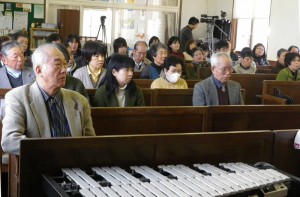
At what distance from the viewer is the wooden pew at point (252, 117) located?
3.52 m

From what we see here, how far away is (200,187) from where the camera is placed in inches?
72.8

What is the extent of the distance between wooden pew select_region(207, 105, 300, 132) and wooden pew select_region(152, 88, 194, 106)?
2.55 feet

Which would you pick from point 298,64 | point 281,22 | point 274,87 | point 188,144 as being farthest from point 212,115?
point 281,22

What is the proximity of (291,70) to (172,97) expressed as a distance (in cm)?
255

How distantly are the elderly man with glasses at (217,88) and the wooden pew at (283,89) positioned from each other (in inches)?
43.7

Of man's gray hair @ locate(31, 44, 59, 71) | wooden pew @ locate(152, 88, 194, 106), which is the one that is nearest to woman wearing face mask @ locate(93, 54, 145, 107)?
wooden pew @ locate(152, 88, 194, 106)

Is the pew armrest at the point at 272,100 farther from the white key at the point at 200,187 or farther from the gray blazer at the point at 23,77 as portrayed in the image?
the white key at the point at 200,187

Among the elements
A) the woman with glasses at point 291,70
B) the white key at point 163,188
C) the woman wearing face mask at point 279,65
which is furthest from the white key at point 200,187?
the woman wearing face mask at point 279,65

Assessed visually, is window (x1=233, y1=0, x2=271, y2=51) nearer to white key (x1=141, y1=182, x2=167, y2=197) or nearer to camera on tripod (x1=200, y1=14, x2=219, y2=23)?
camera on tripod (x1=200, y1=14, x2=219, y2=23)

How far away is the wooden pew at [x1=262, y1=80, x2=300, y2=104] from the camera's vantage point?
5211 millimetres

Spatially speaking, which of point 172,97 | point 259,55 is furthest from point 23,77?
point 259,55

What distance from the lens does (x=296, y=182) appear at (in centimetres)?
207

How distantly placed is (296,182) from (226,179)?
340mm

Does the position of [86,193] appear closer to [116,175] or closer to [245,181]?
[116,175]
